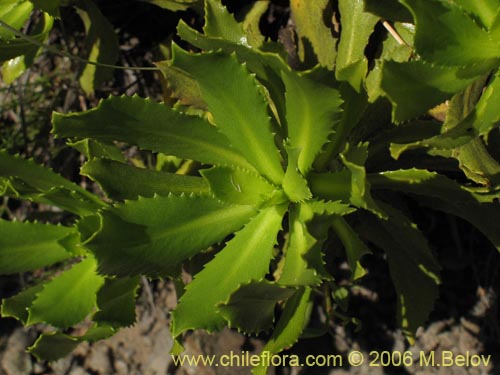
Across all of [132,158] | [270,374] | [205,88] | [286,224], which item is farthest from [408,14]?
[270,374]

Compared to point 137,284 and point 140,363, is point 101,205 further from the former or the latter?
point 140,363

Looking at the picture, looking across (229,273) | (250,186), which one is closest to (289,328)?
(229,273)

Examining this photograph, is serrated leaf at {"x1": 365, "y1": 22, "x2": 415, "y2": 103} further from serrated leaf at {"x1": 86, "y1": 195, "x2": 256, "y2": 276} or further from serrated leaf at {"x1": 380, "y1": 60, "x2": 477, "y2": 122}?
serrated leaf at {"x1": 86, "y1": 195, "x2": 256, "y2": 276}

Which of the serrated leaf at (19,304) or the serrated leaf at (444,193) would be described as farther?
the serrated leaf at (19,304)

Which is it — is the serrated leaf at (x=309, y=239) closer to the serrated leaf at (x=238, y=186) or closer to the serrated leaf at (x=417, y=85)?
the serrated leaf at (x=238, y=186)

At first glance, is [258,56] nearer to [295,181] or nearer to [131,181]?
[295,181]

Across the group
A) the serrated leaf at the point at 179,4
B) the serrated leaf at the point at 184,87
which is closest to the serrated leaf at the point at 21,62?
the serrated leaf at the point at 179,4

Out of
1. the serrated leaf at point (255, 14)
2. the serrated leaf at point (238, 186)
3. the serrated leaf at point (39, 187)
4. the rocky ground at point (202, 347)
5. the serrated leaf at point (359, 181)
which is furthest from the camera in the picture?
the rocky ground at point (202, 347)
